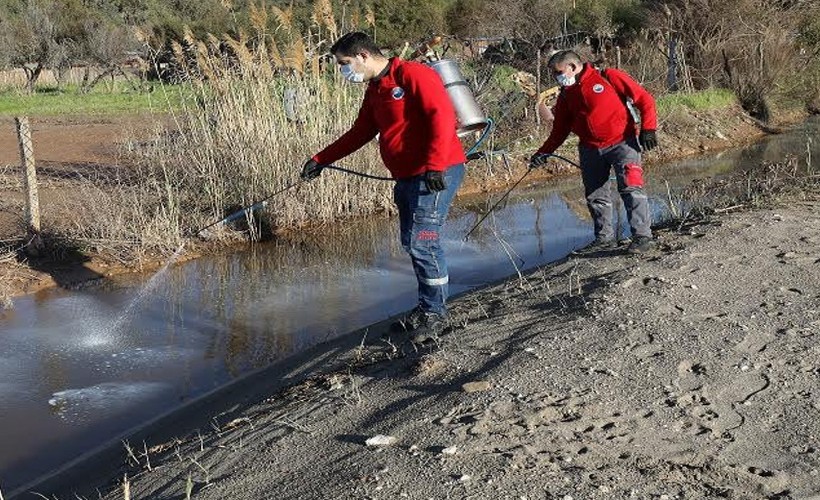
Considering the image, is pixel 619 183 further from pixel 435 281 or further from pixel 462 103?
pixel 435 281

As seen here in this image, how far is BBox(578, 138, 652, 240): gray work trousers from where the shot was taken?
7180 mm

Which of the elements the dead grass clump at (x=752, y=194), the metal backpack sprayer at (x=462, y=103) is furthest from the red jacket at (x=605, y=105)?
the dead grass clump at (x=752, y=194)

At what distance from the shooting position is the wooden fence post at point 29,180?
376 inches

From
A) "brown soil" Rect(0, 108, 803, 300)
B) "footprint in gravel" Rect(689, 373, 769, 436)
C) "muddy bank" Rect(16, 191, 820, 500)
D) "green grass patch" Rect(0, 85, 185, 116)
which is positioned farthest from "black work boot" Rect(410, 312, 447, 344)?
"green grass patch" Rect(0, 85, 185, 116)

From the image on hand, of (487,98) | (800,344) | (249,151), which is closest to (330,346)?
(800,344)

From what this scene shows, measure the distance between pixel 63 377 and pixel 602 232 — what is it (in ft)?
14.2

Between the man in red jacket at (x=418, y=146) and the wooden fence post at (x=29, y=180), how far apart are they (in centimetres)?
503

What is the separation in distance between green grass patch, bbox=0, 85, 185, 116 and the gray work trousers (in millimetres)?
15683

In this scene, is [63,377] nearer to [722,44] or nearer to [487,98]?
[487,98]

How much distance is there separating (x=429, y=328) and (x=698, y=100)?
610 inches

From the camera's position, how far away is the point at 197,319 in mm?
8023

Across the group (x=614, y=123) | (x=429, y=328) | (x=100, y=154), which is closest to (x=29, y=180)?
(x=429, y=328)

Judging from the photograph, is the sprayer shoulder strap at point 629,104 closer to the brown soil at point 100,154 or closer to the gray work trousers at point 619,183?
the gray work trousers at point 619,183

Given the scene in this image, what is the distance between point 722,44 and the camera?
68.7 feet
